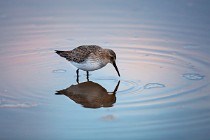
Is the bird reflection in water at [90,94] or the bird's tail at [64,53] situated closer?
the bird reflection in water at [90,94]

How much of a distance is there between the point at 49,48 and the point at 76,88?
6.74 feet

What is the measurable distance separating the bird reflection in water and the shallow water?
0.6 inches

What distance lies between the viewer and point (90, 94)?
7102 mm

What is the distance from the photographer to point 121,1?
39.1 feet

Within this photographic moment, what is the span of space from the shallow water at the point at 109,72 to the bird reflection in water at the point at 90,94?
0.6 inches

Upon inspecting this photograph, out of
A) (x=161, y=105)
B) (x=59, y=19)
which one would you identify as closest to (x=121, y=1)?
(x=59, y=19)

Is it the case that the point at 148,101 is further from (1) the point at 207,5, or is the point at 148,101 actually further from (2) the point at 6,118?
(1) the point at 207,5

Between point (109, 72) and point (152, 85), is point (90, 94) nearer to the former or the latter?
point (152, 85)

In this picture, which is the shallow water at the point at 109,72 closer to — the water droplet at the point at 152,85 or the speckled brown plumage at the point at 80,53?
the water droplet at the point at 152,85

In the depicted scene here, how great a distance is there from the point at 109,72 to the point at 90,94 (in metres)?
1.12

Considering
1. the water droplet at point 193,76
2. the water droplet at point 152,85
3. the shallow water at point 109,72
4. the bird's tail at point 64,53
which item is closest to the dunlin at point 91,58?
the bird's tail at point 64,53

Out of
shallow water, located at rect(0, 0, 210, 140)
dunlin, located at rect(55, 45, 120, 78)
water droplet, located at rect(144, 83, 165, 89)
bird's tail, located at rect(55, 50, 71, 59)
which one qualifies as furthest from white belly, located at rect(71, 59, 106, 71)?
water droplet, located at rect(144, 83, 165, 89)

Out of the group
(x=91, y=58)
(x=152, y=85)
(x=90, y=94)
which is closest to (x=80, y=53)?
(x=91, y=58)

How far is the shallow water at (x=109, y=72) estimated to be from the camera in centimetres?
586
